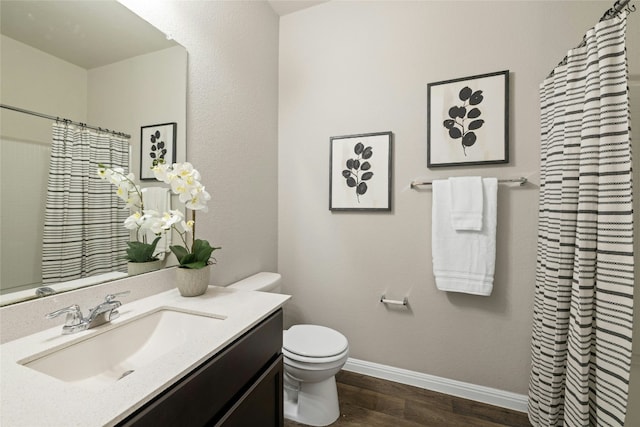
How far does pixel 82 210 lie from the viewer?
0.98m

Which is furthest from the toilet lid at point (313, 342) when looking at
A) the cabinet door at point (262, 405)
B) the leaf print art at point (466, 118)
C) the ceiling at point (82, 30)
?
the ceiling at point (82, 30)

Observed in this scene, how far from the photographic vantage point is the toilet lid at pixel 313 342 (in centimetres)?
149

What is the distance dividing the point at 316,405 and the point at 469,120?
74.3 inches

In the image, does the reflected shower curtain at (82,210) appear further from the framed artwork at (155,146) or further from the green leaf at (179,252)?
the green leaf at (179,252)

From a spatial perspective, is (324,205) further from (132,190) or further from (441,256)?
(132,190)

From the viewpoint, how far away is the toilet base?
1.54 m

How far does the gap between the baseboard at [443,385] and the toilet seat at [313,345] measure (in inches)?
20.8

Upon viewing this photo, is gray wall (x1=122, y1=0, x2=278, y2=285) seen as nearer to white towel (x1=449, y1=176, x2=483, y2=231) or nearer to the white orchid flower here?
the white orchid flower

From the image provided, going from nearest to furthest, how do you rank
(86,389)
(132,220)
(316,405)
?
(86,389) < (132,220) < (316,405)

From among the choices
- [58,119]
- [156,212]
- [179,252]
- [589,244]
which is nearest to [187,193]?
[156,212]

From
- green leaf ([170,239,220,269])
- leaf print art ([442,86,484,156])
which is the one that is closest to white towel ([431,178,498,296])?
leaf print art ([442,86,484,156])

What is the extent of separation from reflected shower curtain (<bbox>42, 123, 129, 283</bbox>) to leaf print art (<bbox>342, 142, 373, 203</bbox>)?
51.7 inches

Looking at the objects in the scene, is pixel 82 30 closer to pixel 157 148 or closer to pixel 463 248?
pixel 157 148

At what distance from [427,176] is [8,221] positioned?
6.30 ft
